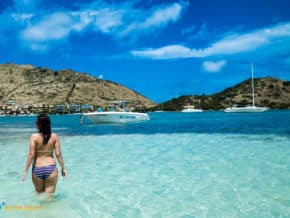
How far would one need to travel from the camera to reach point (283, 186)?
924 centimetres

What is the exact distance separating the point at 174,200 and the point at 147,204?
64 cm

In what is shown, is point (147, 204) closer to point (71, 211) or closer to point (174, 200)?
point (174, 200)

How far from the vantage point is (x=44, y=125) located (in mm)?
6668

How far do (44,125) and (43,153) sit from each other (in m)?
0.61

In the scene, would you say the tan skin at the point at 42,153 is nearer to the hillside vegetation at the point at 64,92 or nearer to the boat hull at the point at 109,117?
the boat hull at the point at 109,117

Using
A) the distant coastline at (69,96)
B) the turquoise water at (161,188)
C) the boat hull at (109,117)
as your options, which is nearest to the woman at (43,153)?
the turquoise water at (161,188)

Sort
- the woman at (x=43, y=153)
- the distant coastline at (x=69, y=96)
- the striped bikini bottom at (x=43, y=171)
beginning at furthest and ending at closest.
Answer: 1. the distant coastline at (x=69, y=96)
2. the striped bikini bottom at (x=43, y=171)
3. the woman at (x=43, y=153)

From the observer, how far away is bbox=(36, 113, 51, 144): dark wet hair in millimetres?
6602

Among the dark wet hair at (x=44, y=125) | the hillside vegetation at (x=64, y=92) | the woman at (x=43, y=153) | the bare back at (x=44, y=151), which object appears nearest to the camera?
the dark wet hair at (x=44, y=125)

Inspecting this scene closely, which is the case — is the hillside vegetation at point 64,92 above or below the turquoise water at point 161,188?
above

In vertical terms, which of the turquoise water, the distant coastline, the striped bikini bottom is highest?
the distant coastline

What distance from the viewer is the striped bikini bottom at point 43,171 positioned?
700cm

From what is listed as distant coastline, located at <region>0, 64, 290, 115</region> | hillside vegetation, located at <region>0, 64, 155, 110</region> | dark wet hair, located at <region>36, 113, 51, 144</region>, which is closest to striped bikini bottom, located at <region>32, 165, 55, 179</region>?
dark wet hair, located at <region>36, 113, 51, 144</region>

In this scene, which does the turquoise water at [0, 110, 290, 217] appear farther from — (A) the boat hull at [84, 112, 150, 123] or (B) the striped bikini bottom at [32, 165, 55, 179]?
(A) the boat hull at [84, 112, 150, 123]
